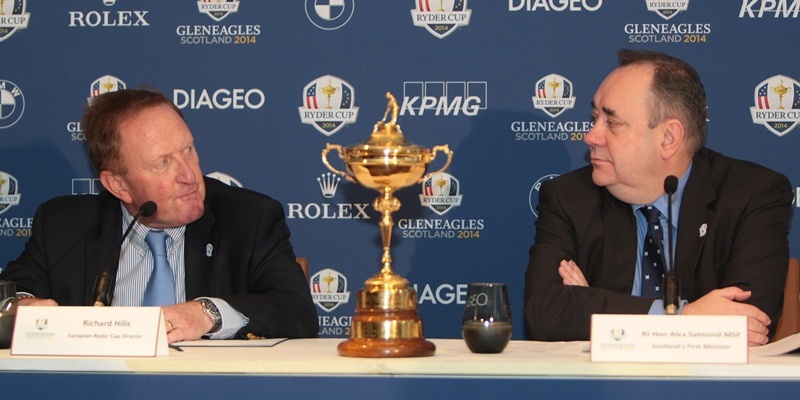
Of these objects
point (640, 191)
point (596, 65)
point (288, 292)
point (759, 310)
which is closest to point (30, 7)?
point (288, 292)

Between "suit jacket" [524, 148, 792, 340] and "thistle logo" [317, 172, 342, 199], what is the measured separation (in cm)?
96

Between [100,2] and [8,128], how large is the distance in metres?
0.66

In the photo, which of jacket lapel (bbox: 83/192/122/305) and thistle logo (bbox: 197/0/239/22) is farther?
thistle logo (bbox: 197/0/239/22)

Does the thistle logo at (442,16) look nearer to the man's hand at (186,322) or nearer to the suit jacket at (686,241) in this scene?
the suit jacket at (686,241)

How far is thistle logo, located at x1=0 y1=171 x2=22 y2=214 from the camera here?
4.31 m

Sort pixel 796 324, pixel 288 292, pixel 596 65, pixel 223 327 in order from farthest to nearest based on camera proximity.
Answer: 1. pixel 596 65
2. pixel 796 324
3. pixel 288 292
4. pixel 223 327

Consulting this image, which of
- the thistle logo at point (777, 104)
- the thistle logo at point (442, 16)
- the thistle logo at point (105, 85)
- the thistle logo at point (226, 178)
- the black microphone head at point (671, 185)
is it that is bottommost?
the black microphone head at point (671, 185)

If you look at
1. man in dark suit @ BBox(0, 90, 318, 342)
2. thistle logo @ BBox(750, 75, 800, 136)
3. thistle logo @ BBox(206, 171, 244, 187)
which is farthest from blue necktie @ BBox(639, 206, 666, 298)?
thistle logo @ BBox(206, 171, 244, 187)

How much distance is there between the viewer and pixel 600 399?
74.7 inches

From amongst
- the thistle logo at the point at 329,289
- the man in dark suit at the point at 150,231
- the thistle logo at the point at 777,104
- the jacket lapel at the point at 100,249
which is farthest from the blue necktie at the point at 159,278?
the thistle logo at the point at 777,104

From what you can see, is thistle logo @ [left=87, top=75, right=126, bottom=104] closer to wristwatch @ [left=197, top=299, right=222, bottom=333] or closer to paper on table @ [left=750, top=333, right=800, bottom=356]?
wristwatch @ [left=197, top=299, right=222, bottom=333]

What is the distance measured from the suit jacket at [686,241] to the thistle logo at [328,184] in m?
0.96

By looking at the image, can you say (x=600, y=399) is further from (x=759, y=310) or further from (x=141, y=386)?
(x=759, y=310)

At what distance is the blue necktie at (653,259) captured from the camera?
11.0 feet
